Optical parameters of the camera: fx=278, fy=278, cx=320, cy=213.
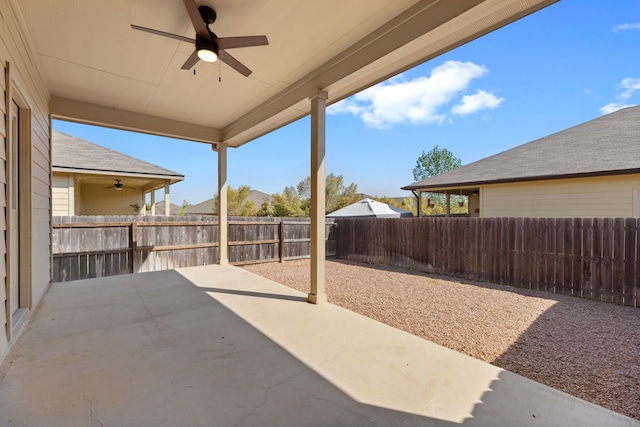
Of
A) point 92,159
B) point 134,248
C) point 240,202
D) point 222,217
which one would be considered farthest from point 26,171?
point 240,202

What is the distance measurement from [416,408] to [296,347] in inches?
44.4

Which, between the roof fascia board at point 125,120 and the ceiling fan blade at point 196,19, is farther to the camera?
the roof fascia board at point 125,120

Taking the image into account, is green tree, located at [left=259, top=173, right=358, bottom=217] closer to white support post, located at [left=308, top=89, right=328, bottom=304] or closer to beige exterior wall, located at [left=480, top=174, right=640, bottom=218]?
beige exterior wall, located at [left=480, top=174, right=640, bottom=218]

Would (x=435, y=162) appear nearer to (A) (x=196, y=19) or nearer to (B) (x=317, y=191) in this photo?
(B) (x=317, y=191)

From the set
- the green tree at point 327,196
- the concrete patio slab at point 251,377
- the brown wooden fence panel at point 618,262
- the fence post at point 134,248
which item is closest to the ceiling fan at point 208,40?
the concrete patio slab at point 251,377

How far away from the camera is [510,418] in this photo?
1.61 m

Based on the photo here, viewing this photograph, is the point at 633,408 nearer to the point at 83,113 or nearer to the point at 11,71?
the point at 11,71

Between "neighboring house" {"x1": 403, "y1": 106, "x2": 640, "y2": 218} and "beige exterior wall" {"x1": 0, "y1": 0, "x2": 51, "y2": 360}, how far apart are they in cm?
942

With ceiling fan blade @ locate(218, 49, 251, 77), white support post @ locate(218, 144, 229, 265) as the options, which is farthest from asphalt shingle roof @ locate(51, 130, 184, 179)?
ceiling fan blade @ locate(218, 49, 251, 77)

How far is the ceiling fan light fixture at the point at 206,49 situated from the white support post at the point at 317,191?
1.36m

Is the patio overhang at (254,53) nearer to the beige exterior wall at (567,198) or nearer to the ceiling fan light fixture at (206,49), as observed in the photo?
the ceiling fan light fixture at (206,49)

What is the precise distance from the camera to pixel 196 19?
2.37 m

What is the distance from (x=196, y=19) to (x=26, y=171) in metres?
2.70

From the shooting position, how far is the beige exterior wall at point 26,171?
7.45 ft
